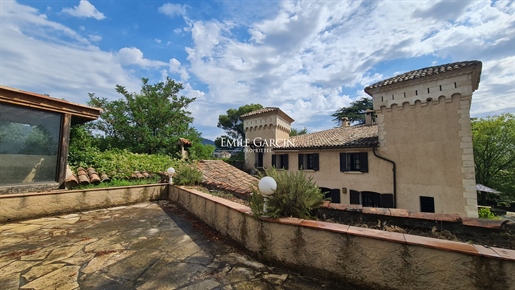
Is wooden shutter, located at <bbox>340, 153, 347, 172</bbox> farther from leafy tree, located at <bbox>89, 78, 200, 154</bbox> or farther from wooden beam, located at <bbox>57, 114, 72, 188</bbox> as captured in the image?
wooden beam, located at <bbox>57, 114, 72, 188</bbox>

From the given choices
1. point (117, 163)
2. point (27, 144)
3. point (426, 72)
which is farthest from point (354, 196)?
point (27, 144)

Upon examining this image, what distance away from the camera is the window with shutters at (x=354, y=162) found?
11695 mm

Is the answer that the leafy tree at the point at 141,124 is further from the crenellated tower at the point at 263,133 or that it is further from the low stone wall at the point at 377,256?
the low stone wall at the point at 377,256

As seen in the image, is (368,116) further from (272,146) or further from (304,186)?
(304,186)

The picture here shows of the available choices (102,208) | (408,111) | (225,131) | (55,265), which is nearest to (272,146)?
(408,111)

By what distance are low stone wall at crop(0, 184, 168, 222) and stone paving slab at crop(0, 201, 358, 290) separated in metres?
0.35

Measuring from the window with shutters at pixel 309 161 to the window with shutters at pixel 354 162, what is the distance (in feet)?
5.69

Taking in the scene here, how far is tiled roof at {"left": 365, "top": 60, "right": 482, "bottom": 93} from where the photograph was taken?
350 inches

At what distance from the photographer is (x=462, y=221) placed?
2.24m

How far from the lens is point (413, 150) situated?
10.3m

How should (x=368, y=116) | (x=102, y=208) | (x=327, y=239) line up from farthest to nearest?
(x=368, y=116)
(x=102, y=208)
(x=327, y=239)

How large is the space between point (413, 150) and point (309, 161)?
19.4ft

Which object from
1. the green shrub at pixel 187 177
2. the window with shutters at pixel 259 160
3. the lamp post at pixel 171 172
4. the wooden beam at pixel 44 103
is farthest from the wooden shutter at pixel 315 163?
the wooden beam at pixel 44 103

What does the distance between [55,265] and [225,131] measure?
30994 millimetres
